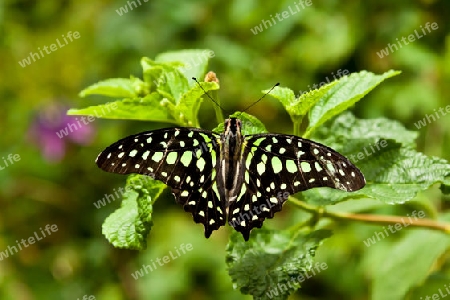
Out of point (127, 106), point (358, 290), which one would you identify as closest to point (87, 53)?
point (358, 290)

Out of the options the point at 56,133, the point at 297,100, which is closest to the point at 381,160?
the point at 297,100

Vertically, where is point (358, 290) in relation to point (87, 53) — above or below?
below

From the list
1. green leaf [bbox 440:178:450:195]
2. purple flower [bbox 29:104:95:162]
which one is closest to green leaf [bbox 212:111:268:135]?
green leaf [bbox 440:178:450:195]

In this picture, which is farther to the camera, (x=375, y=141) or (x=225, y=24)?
(x=225, y=24)

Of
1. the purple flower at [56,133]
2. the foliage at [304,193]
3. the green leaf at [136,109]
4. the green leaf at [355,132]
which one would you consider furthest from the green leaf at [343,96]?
the purple flower at [56,133]

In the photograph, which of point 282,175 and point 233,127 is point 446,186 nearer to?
point 282,175

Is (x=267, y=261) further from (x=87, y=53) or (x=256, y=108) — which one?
(x=87, y=53)
